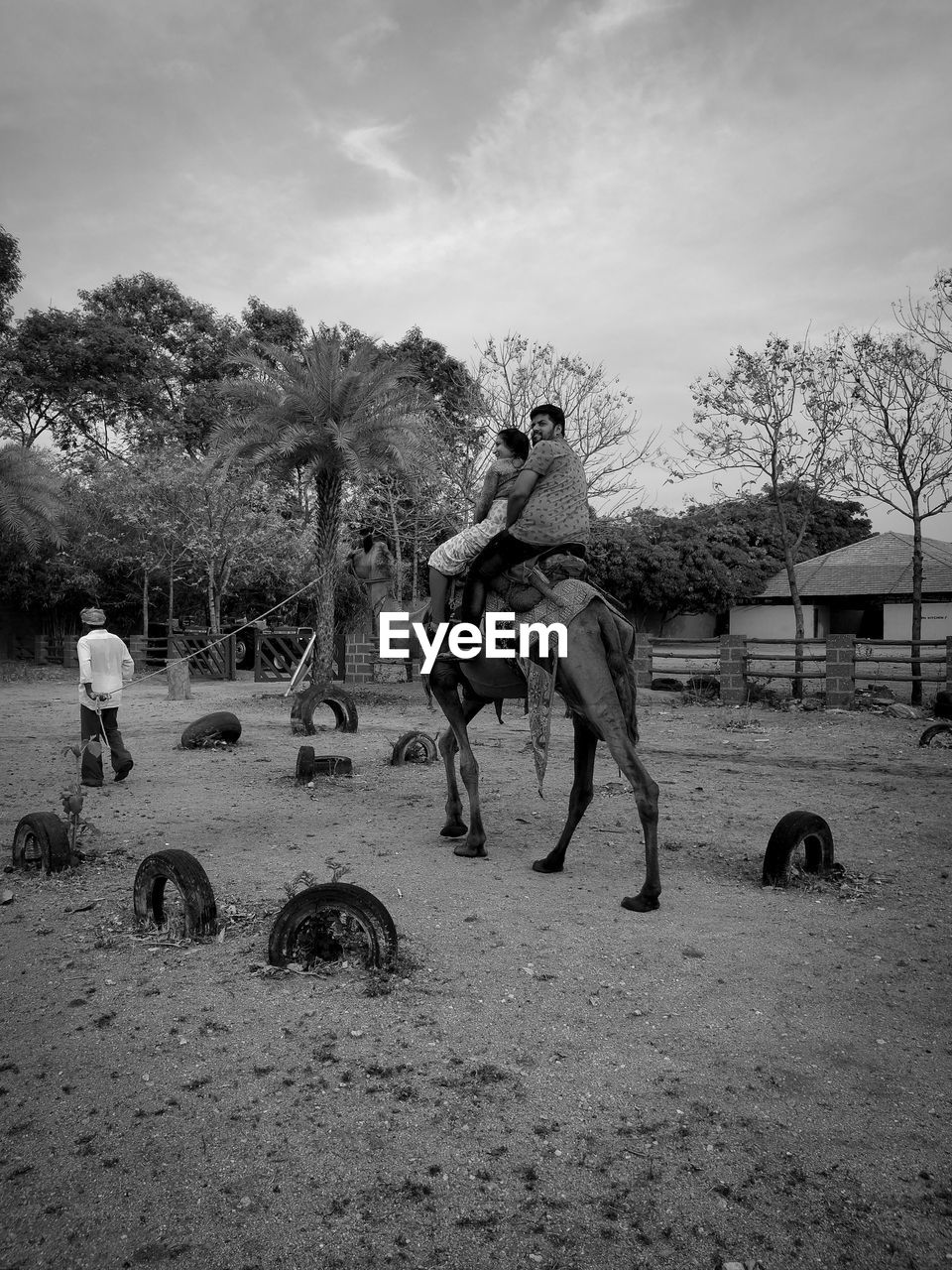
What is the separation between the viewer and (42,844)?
17.5 ft

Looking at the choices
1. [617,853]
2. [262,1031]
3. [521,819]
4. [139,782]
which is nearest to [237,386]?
[139,782]

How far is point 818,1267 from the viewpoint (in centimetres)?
219

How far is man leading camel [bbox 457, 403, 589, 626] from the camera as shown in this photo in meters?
5.45

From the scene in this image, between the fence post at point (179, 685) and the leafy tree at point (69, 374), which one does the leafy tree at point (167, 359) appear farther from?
the fence post at point (179, 685)

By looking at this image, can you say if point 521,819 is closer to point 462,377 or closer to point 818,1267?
point 818,1267

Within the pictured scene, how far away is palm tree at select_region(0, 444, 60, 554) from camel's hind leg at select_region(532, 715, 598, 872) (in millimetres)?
20402

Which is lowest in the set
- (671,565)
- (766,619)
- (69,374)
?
(766,619)

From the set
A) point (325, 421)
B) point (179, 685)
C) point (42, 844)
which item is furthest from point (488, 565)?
point (179, 685)

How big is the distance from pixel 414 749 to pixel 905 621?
25.3 meters

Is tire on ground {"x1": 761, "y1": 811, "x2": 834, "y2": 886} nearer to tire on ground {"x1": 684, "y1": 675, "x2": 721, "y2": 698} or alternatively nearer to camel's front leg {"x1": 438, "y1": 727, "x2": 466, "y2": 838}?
camel's front leg {"x1": 438, "y1": 727, "x2": 466, "y2": 838}

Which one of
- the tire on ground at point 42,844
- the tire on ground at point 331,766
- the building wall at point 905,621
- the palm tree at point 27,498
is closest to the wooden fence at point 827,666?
the tire on ground at point 331,766

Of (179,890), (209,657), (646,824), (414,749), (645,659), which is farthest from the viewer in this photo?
(209,657)

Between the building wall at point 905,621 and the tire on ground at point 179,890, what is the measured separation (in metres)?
29.0

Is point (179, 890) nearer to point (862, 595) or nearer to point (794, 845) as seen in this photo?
point (794, 845)
